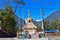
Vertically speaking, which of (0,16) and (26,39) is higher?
(0,16)

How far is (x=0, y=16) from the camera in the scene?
60.7 metres

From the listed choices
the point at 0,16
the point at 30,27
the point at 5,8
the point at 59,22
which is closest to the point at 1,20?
the point at 0,16

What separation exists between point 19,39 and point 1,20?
1129 inches

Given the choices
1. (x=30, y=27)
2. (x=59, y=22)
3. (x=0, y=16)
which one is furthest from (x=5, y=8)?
(x=59, y=22)

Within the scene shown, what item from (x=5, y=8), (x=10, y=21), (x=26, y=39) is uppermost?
(x=5, y=8)

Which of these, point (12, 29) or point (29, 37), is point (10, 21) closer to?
point (12, 29)

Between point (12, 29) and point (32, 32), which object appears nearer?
point (32, 32)

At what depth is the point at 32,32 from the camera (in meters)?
35.3

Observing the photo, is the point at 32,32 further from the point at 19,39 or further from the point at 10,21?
the point at 10,21

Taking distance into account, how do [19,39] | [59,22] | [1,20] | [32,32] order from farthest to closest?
1. [59,22]
2. [1,20]
3. [32,32]
4. [19,39]

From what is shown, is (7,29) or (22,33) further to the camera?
(7,29)

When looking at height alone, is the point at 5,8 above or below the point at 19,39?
above

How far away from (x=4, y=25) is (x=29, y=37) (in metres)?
27.9

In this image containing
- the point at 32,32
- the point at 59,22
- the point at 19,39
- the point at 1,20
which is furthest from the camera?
the point at 59,22
